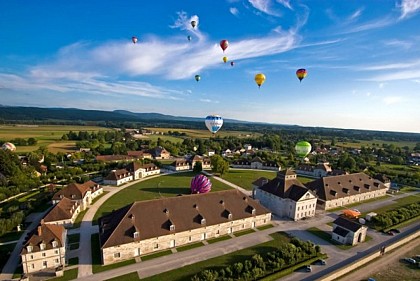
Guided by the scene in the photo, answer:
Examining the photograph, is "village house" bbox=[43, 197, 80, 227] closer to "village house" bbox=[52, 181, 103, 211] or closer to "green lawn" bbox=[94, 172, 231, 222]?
"green lawn" bbox=[94, 172, 231, 222]

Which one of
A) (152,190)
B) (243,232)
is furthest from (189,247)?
(152,190)

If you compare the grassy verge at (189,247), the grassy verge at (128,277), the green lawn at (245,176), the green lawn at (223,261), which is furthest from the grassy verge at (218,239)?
the green lawn at (245,176)

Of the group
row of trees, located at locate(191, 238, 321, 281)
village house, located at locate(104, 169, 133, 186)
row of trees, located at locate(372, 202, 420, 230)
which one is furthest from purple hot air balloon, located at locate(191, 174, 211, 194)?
row of trees, located at locate(372, 202, 420, 230)

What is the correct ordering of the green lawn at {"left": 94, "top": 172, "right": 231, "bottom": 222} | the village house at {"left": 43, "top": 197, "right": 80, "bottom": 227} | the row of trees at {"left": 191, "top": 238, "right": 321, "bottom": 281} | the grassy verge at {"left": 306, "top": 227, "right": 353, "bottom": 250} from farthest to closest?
→ the green lawn at {"left": 94, "top": 172, "right": 231, "bottom": 222}
the village house at {"left": 43, "top": 197, "right": 80, "bottom": 227}
the grassy verge at {"left": 306, "top": 227, "right": 353, "bottom": 250}
the row of trees at {"left": 191, "top": 238, "right": 321, "bottom": 281}

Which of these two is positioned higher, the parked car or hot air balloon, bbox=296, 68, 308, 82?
hot air balloon, bbox=296, 68, 308, 82

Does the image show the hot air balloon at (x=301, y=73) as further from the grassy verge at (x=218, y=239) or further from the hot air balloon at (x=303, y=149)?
the grassy verge at (x=218, y=239)

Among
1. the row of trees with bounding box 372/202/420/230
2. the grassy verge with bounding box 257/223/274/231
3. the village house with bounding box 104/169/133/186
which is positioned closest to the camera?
the grassy verge with bounding box 257/223/274/231
